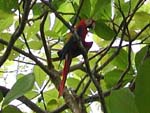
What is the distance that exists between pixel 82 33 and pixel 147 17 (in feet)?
0.56

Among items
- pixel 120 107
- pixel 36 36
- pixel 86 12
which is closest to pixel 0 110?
pixel 120 107

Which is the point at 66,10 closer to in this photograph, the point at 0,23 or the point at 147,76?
the point at 0,23

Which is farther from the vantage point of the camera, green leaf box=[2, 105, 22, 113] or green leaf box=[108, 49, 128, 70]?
green leaf box=[108, 49, 128, 70]

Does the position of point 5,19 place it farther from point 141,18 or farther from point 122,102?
point 122,102

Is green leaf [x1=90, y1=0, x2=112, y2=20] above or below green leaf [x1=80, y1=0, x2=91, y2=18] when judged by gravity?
below

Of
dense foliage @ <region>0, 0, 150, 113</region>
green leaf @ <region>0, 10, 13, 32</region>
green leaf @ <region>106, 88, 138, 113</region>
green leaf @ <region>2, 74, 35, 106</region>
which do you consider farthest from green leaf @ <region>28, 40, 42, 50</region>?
green leaf @ <region>106, 88, 138, 113</region>

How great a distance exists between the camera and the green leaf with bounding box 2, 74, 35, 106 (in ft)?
1.40

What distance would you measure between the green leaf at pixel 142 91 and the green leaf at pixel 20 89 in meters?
0.16

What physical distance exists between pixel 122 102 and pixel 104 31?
1.45 feet

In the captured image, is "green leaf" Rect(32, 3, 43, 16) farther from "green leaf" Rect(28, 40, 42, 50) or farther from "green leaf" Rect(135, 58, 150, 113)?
"green leaf" Rect(135, 58, 150, 113)

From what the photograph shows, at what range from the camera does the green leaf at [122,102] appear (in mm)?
333

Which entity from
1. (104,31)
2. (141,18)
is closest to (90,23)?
(104,31)

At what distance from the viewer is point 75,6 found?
0.75 meters

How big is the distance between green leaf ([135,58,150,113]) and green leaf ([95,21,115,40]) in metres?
0.44
